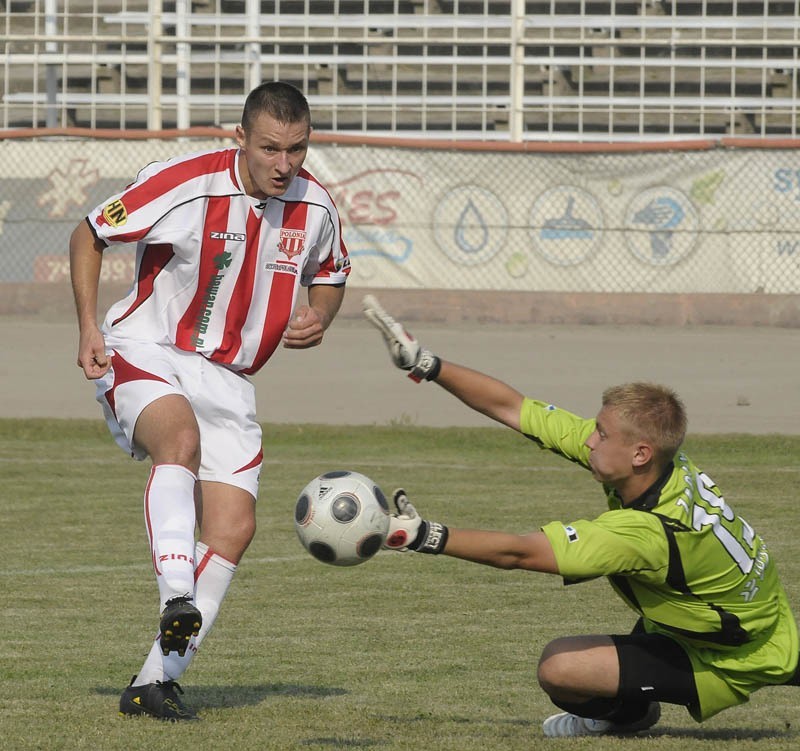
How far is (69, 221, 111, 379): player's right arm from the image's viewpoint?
5254 millimetres

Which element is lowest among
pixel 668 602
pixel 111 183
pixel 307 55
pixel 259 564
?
pixel 259 564

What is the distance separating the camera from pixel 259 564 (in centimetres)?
825

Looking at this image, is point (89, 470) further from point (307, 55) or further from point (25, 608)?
point (307, 55)

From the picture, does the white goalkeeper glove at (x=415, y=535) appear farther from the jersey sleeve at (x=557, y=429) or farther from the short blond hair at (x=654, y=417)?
the jersey sleeve at (x=557, y=429)

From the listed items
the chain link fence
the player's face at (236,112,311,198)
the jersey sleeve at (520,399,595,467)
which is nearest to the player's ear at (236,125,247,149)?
the player's face at (236,112,311,198)

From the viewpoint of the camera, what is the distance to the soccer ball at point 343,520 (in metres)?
4.44

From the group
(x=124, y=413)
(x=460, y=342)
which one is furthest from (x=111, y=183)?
(x=124, y=413)

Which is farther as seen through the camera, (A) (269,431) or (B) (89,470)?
(A) (269,431)

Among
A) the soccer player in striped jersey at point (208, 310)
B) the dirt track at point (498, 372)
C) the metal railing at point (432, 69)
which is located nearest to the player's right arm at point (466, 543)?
the soccer player in striped jersey at point (208, 310)

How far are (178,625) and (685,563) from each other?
147 cm

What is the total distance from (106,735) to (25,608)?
2.30 metres

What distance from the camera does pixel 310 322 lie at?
216 inches

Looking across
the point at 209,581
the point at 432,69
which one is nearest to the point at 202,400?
the point at 209,581

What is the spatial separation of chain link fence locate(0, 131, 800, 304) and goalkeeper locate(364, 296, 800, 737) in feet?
38.6
